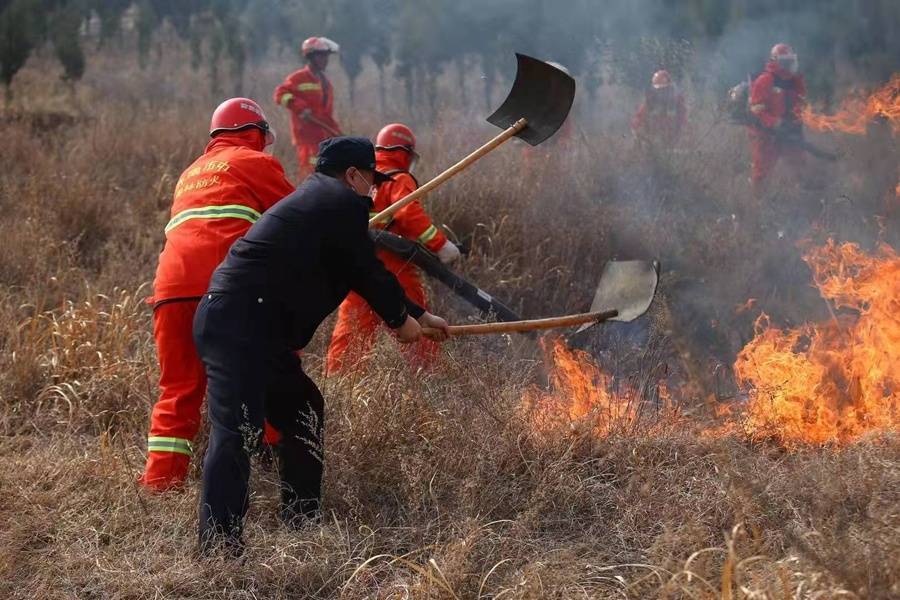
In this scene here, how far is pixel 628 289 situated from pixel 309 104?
216 inches

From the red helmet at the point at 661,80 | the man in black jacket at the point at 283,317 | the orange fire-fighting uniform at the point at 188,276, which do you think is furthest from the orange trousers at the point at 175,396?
the red helmet at the point at 661,80

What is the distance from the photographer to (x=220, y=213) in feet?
13.3

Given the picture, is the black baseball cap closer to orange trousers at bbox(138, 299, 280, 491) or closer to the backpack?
orange trousers at bbox(138, 299, 280, 491)

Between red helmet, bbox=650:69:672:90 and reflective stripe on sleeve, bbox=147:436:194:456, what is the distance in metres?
7.96

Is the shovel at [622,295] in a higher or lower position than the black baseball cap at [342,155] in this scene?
lower

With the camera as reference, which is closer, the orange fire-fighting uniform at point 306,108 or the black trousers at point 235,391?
the black trousers at point 235,391

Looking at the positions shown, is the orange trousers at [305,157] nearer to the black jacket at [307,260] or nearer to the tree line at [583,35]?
the tree line at [583,35]

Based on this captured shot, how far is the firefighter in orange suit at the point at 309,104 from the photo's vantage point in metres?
9.37

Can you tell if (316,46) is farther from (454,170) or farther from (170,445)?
(170,445)

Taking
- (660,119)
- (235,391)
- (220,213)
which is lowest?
(235,391)

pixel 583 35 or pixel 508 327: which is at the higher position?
pixel 583 35

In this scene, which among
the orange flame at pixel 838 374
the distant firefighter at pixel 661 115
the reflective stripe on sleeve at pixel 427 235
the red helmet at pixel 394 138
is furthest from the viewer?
the distant firefighter at pixel 661 115

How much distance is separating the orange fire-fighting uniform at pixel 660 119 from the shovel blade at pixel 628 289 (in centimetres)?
403

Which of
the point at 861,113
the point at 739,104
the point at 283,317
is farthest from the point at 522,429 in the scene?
the point at 739,104
